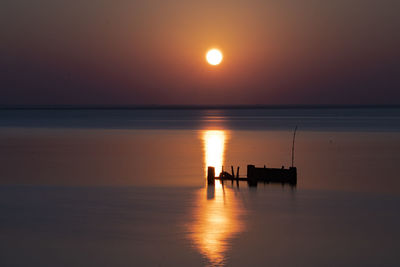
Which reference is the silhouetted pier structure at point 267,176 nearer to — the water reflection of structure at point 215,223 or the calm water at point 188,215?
the calm water at point 188,215

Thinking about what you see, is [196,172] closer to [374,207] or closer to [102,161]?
[102,161]

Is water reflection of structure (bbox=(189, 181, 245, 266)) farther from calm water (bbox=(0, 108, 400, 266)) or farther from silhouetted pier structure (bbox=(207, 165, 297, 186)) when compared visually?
silhouetted pier structure (bbox=(207, 165, 297, 186))

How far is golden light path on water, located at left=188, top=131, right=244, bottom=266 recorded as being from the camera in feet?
47.8

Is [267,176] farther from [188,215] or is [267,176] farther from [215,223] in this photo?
[215,223]

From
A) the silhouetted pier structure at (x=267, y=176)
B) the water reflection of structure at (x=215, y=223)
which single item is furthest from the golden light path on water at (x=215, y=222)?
the silhouetted pier structure at (x=267, y=176)

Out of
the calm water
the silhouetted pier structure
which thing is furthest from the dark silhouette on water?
the calm water

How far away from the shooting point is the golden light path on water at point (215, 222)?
14583 millimetres

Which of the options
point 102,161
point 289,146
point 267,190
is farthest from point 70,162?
point 289,146

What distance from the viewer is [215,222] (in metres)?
17.8

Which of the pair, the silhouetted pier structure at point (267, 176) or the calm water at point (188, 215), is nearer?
the calm water at point (188, 215)

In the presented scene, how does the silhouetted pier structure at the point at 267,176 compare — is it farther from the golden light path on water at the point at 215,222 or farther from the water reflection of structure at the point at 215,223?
the water reflection of structure at the point at 215,223

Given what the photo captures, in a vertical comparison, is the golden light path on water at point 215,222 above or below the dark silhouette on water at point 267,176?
below

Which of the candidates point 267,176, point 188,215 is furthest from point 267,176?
point 188,215

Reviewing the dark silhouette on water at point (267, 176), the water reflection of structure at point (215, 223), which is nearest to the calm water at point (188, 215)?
the water reflection of structure at point (215, 223)
